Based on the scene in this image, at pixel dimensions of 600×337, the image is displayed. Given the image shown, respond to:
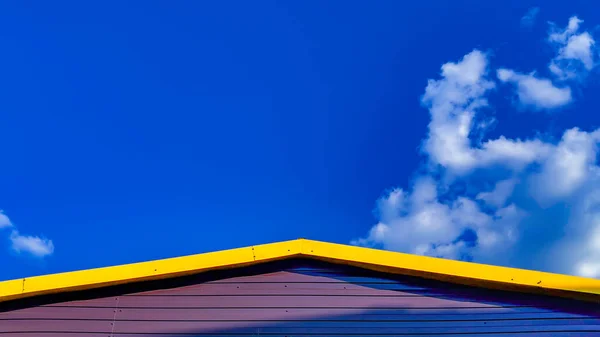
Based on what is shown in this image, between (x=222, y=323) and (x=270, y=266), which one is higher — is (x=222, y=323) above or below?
Result: below

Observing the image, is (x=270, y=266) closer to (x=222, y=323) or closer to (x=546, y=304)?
(x=222, y=323)

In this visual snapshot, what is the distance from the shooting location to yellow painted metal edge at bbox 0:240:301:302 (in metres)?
4.89

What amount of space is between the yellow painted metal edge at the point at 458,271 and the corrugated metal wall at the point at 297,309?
8cm

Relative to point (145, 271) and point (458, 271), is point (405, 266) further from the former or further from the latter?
point (145, 271)

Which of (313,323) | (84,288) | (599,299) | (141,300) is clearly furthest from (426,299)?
(84,288)

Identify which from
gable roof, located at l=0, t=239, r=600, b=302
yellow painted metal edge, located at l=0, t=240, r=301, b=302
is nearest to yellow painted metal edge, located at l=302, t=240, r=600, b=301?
gable roof, located at l=0, t=239, r=600, b=302

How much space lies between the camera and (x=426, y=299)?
5.40m

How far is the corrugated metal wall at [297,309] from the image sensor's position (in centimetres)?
490

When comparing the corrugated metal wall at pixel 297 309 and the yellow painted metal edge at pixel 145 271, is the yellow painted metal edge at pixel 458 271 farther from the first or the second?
the yellow painted metal edge at pixel 145 271

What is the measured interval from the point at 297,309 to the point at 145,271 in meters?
1.22

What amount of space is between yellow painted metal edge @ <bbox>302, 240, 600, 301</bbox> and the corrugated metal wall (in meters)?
0.08

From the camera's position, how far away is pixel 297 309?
515 centimetres

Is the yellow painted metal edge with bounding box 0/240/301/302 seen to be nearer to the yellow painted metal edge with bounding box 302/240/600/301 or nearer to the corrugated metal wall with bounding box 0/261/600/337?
the corrugated metal wall with bounding box 0/261/600/337

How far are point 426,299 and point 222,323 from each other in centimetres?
168
